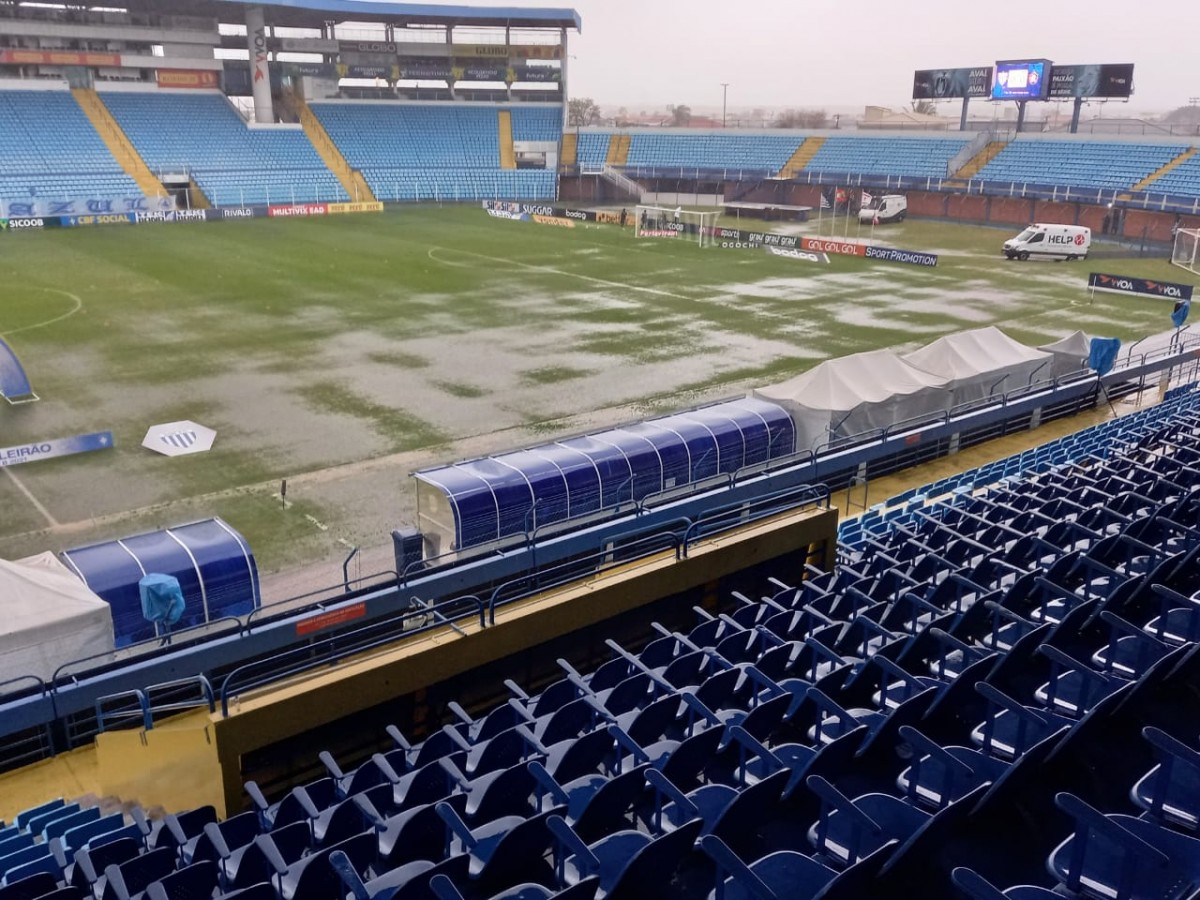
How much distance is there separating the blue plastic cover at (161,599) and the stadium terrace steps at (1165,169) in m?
68.9

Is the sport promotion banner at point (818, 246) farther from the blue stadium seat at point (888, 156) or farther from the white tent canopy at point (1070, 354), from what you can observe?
the white tent canopy at point (1070, 354)

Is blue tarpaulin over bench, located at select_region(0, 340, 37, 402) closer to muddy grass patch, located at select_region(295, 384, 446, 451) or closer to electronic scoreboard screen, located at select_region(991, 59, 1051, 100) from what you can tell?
muddy grass patch, located at select_region(295, 384, 446, 451)

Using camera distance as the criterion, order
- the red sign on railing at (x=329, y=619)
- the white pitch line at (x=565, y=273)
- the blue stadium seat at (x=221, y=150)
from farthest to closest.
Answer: the blue stadium seat at (x=221, y=150) < the white pitch line at (x=565, y=273) < the red sign on railing at (x=329, y=619)

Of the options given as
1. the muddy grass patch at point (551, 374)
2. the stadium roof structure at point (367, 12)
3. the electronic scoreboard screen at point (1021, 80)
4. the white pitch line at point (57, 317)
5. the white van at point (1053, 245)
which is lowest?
the muddy grass patch at point (551, 374)

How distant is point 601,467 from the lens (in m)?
17.2

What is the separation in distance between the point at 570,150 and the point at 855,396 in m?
72.1

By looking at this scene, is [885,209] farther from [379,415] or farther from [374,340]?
[379,415]

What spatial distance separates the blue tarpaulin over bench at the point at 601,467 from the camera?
1609 cm

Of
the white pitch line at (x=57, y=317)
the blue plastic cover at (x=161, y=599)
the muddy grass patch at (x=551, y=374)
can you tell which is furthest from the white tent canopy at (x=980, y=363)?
the white pitch line at (x=57, y=317)

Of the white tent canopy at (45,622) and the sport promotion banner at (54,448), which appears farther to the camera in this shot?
the sport promotion banner at (54,448)

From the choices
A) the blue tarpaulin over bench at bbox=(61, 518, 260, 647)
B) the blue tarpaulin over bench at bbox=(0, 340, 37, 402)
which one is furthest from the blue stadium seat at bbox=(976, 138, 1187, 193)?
the blue tarpaulin over bench at bbox=(61, 518, 260, 647)

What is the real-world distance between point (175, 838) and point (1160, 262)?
59010mm

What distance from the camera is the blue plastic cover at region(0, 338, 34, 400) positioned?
26.3 metres

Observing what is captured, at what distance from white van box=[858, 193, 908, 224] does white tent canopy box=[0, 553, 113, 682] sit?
63811 mm
